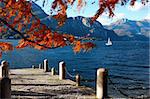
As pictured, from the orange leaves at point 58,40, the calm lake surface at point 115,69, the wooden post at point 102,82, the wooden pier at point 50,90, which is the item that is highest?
the orange leaves at point 58,40

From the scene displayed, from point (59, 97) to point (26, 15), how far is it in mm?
5464

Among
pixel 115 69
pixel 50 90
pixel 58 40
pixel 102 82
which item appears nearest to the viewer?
pixel 58 40

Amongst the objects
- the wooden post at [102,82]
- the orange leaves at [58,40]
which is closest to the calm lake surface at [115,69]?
the wooden post at [102,82]

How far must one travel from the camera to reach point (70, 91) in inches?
827

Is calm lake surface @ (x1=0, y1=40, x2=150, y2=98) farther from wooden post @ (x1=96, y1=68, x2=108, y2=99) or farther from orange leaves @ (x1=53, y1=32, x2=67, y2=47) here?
orange leaves @ (x1=53, y1=32, x2=67, y2=47)

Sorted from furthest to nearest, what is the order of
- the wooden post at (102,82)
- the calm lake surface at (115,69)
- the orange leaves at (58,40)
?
1. the calm lake surface at (115,69)
2. the wooden post at (102,82)
3. the orange leaves at (58,40)

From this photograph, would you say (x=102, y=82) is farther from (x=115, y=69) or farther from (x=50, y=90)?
(x=115, y=69)

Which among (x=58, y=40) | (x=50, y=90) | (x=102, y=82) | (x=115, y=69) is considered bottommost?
(x=115, y=69)

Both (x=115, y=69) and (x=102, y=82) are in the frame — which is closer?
(x=102, y=82)

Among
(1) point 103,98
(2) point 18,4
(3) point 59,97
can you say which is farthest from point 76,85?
(2) point 18,4

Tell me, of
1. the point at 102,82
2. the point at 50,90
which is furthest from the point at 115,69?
the point at 102,82

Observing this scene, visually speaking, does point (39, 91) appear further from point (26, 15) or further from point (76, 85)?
point (26, 15)

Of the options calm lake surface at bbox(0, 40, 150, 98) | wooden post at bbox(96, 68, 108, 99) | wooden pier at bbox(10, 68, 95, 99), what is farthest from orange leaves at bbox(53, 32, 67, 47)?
calm lake surface at bbox(0, 40, 150, 98)

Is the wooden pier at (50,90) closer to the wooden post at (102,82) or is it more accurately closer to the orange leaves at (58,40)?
the wooden post at (102,82)
